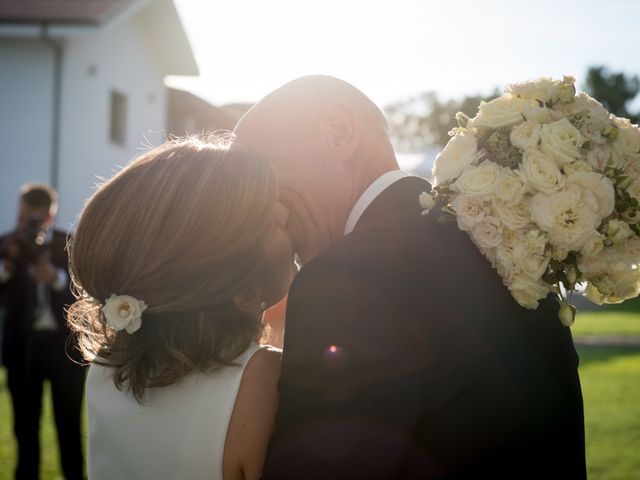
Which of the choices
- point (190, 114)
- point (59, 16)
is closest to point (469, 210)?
point (59, 16)

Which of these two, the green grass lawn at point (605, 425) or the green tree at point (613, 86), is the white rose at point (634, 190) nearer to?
the green grass lawn at point (605, 425)

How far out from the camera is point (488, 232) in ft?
8.21

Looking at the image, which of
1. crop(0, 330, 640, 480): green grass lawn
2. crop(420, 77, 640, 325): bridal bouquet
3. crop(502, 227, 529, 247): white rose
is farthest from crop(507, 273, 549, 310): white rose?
crop(0, 330, 640, 480): green grass lawn

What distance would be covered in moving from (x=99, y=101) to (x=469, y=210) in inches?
779

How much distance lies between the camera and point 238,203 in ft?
8.57

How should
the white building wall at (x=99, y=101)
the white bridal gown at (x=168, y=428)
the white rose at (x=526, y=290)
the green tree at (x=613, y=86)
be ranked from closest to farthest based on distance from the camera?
1. the white rose at (x=526, y=290)
2. the white bridal gown at (x=168, y=428)
3. the white building wall at (x=99, y=101)
4. the green tree at (x=613, y=86)

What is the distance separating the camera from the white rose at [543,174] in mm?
2490

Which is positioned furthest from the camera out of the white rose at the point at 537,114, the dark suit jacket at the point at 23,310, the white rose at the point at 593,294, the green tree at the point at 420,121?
the green tree at the point at 420,121

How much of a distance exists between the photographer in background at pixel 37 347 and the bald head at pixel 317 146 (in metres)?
4.54

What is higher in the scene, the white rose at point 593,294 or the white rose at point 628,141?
the white rose at point 628,141

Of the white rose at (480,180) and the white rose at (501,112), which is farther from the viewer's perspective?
the white rose at (501,112)

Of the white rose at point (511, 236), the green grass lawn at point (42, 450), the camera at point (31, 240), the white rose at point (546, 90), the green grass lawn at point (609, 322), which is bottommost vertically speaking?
the green grass lawn at point (609, 322)

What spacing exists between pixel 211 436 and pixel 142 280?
20.2 inches

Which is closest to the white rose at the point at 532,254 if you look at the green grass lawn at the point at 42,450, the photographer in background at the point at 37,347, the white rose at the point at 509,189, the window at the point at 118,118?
the white rose at the point at 509,189
